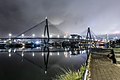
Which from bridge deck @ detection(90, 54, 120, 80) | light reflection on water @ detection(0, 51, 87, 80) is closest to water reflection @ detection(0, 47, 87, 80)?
light reflection on water @ detection(0, 51, 87, 80)

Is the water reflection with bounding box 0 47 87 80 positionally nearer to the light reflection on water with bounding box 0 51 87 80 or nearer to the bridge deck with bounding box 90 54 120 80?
the light reflection on water with bounding box 0 51 87 80

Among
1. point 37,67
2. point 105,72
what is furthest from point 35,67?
point 105,72

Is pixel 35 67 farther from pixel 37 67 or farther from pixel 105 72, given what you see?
pixel 105 72

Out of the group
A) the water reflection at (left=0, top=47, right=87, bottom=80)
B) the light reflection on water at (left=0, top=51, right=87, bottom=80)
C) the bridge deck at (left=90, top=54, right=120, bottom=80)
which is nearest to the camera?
the bridge deck at (left=90, top=54, right=120, bottom=80)

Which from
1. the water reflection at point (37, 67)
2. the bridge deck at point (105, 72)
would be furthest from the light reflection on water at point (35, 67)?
the bridge deck at point (105, 72)

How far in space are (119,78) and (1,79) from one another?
564 inches

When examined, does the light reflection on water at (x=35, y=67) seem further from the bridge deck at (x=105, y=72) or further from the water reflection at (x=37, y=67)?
the bridge deck at (x=105, y=72)

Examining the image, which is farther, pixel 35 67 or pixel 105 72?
pixel 35 67

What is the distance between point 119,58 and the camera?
18359 millimetres

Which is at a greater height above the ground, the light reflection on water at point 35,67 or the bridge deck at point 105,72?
the bridge deck at point 105,72

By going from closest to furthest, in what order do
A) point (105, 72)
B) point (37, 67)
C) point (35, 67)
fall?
point (105, 72)
point (35, 67)
point (37, 67)

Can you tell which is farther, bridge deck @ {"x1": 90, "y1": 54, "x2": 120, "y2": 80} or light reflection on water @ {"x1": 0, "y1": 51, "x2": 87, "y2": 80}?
light reflection on water @ {"x1": 0, "y1": 51, "x2": 87, "y2": 80}

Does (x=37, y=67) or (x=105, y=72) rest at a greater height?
(x=105, y=72)

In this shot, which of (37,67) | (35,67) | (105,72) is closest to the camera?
(105,72)
